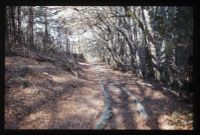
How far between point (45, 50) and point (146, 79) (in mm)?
1866

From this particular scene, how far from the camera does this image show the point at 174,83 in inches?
199

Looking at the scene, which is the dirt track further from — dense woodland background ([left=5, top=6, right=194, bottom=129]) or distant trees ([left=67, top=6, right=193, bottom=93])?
distant trees ([left=67, top=6, right=193, bottom=93])

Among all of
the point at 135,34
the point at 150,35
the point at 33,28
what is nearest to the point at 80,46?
the point at 33,28

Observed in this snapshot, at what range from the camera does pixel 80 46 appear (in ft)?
18.2

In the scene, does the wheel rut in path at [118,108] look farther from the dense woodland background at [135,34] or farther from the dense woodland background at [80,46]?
the dense woodland background at [135,34]

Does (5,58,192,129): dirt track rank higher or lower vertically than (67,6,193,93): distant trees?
lower

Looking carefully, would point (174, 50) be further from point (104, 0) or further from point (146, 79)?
point (104, 0)

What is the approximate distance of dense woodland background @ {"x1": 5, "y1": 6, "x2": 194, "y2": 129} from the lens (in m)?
4.88

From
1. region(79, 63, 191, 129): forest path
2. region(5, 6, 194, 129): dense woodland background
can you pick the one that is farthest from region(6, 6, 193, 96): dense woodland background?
region(79, 63, 191, 129): forest path

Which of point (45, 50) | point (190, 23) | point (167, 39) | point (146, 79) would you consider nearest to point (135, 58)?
point (146, 79)

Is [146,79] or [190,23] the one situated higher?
[190,23]

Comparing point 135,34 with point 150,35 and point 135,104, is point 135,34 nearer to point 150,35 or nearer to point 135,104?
point 150,35

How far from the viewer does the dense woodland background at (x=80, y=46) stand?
488 centimetres

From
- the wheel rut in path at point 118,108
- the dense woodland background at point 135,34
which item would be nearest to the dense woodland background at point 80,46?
the dense woodland background at point 135,34
